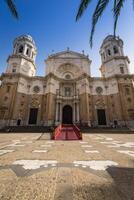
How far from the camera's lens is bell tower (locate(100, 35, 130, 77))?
28625 millimetres

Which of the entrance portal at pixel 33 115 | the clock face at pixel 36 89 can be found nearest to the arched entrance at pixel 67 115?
the entrance portal at pixel 33 115

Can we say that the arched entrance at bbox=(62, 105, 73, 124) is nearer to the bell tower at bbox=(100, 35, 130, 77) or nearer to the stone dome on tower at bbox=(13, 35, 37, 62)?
the bell tower at bbox=(100, 35, 130, 77)

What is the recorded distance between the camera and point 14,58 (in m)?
28.4

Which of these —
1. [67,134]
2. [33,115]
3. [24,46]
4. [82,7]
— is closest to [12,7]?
[82,7]

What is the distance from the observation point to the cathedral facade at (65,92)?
24.4m

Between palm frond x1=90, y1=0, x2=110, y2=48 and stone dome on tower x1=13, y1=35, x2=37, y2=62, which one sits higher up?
stone dome on tower x1=13, y1=35, x2=37, y2=62

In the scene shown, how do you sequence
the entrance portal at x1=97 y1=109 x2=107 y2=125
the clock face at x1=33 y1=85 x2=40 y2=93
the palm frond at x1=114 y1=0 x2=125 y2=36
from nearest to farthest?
the palm frond at x1=114 y1=0 x2=125 y2=36 → the entrance portal at x1=97 y1=109 x2=107 y2=125 → the clock face at x1=33 y1=85 x2=40 y2=93

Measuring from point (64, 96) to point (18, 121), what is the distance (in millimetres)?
12209

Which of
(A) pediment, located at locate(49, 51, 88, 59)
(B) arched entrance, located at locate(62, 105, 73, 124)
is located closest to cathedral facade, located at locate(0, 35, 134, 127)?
(B) arched entrance, located at locate(62, 105, 73, 124)

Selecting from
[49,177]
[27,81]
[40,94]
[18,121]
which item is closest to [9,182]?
[49,177]

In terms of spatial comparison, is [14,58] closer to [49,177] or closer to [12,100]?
[12,100]

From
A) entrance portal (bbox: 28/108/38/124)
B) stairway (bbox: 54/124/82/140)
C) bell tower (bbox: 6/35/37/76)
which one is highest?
bell tower (bbox: 6/35/37/76)

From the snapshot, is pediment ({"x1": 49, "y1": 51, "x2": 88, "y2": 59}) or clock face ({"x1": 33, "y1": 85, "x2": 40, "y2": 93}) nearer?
clock face ({"x1": 33, "y1": 85, "x2": 40, "y2": 93})

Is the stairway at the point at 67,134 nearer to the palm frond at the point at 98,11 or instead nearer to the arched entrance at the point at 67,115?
the palm frond at the point at 98,11
